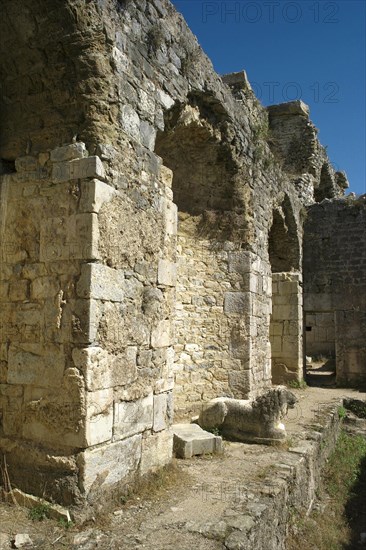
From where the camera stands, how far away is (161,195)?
4.85m

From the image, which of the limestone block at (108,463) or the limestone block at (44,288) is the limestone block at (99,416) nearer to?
the limestone block at (108,463)

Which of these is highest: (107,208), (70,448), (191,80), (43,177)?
(191,80)

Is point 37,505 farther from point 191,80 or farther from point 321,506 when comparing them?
point 191,80

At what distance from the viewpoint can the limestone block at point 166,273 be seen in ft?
15.6

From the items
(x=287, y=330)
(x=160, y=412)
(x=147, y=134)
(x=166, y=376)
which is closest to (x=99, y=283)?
Answer: (x=166, y=376)

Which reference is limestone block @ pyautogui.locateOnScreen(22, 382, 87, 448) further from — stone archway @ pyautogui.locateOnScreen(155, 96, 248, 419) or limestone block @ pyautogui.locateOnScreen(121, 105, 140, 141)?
stone archway @ pyautogui.locateOnScreen(155, 96, 248, 419)

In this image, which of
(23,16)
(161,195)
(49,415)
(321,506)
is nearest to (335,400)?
(321,506)

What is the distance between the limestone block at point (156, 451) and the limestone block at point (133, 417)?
151mm

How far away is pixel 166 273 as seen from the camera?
4.85 meters

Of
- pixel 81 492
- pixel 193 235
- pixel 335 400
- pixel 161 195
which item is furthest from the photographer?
pixel 335 400

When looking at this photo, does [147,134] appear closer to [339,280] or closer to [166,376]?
[166,376]

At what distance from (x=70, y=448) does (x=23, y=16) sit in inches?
138

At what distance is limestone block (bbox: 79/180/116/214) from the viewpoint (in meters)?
3.83

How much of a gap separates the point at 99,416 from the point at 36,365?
652mm
